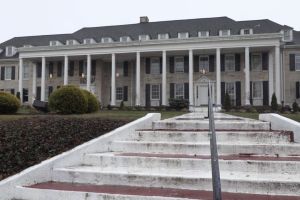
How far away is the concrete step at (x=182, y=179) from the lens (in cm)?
399

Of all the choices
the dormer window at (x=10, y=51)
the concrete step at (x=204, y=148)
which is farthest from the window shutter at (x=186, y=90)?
the concrete step at (x=204, y=148)

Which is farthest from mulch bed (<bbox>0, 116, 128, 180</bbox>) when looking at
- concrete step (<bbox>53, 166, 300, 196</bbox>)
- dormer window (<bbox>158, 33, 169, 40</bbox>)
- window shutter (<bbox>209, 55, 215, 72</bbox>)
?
dormer window (<bbox>158, 33, 169, 40</bbox>)

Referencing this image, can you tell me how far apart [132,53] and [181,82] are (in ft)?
19.3

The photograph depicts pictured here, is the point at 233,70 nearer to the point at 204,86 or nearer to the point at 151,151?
the point at 204,86

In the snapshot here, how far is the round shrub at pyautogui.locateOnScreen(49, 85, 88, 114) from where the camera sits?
49.8 ft

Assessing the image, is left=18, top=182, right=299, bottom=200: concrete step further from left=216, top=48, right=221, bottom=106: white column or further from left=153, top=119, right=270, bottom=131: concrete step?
left=216, top=48, right=221, bottom=106: white column

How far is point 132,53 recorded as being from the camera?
36.6m

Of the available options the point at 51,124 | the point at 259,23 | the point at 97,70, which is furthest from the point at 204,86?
the point at 51,124

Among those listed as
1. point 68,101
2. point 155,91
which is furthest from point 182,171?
point 155,91

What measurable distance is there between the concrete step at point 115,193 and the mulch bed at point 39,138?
1.04 metres

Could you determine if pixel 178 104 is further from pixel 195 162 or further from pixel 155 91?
pixel 195 162

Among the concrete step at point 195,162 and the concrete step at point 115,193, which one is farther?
the concrete step at point 195,162

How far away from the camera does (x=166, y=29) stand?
132 feet

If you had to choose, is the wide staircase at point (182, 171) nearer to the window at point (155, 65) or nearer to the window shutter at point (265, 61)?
the window shutter at point (265, 61)
